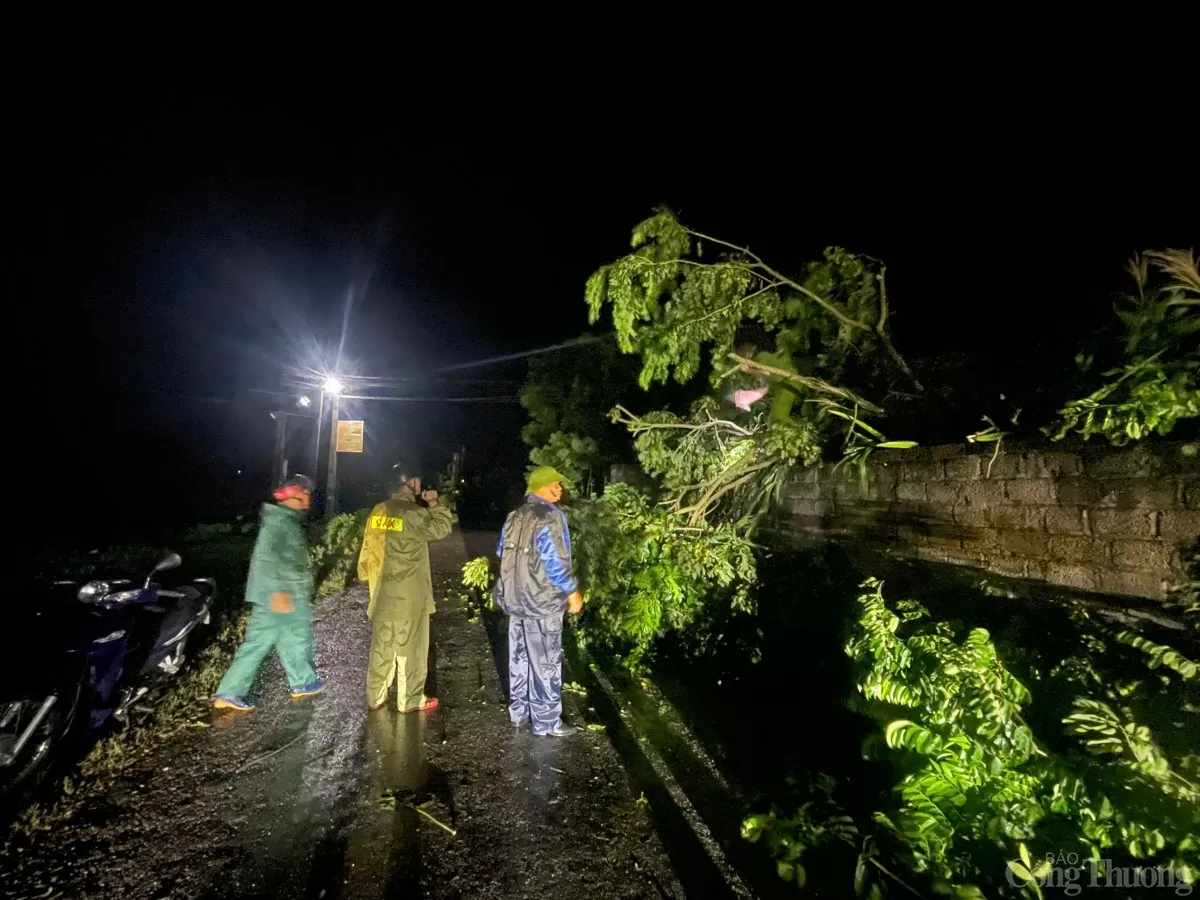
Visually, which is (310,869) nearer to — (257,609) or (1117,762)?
(257,609)

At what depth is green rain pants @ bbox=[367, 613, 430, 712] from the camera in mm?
4152

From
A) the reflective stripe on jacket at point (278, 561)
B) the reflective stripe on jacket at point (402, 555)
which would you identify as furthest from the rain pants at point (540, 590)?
the reflective stripe on jacket at point (278, 561)

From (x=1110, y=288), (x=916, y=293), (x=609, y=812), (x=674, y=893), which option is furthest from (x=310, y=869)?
(x=916, y=293)

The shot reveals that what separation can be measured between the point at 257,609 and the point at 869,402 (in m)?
5.06

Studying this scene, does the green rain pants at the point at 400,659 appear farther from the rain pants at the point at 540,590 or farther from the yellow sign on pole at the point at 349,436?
the yellow sign on pole at the point at 349,436

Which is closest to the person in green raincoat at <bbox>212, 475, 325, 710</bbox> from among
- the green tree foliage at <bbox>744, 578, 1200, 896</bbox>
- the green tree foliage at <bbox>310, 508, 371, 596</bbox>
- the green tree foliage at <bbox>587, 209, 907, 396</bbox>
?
the green tree foliage at <bbox>310, 508, 371, 596</bbox>

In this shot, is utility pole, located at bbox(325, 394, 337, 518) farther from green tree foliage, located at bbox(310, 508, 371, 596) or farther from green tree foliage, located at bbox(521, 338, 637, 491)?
green tree foliage, located at bbox(521, 338, 637, 491)

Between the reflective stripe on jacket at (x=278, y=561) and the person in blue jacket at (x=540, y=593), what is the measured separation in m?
1.53

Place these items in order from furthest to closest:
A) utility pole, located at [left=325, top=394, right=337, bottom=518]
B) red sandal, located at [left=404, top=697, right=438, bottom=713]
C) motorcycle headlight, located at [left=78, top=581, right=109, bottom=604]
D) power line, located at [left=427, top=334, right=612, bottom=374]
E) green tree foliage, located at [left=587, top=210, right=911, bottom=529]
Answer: utility pole, located at [left=325, top=394, right=337, bottom=518] < power line, located at [left=427, top=334, right=612, bottom=374] < green tree foliage, located at [left=587, top=210, right=911, bottom=529] < red sandal, located at [left=404, top=697, right=438, bottom=713] < motorcycle headlight, located at [left=78, top=581, right=109, bottom=604]

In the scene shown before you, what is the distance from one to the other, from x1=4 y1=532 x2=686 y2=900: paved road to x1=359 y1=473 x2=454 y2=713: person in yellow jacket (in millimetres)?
214

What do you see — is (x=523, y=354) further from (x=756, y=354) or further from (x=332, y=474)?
(x=756, y=354)

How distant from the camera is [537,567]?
12.6ft

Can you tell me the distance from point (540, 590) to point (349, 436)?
16.5m

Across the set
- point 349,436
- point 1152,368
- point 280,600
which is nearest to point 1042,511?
point 1152,368
